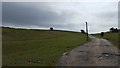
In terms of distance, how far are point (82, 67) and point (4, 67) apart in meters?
6.48

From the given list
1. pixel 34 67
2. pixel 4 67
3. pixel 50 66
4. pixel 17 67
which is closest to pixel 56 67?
pixel 50 66

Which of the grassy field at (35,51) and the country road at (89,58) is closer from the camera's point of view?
the country road at (89,58)

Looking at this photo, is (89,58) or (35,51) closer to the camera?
(89,58)

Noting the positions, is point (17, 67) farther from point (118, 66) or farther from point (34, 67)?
point (118, 66)

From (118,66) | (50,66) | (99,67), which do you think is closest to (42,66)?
(50,66)

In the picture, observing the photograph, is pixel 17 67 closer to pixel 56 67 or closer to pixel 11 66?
pixel 11 66

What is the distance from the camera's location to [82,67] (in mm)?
18328

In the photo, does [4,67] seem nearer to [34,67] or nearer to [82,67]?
[34,67]

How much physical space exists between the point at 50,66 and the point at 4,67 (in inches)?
152

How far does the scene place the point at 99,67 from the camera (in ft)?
59.6

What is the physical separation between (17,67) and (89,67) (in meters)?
5.86

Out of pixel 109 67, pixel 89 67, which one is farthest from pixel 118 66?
pixel 89 67

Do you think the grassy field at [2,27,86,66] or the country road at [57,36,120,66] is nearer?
the country road at [57,36,120,66]

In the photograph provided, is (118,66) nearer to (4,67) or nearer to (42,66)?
(42,66)
